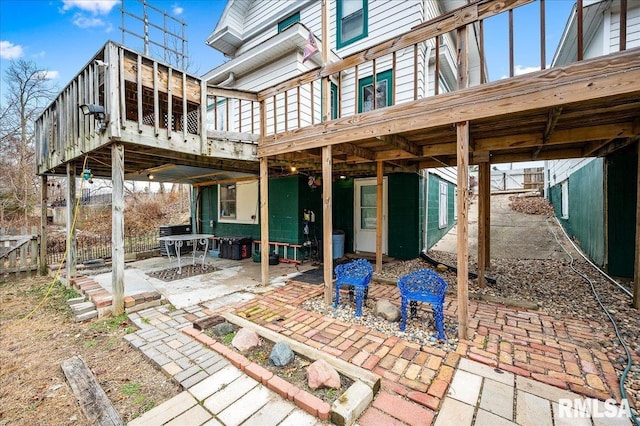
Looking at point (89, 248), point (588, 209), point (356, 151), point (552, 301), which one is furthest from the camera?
point (89, 248)

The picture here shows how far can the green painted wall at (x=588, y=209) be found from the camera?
5.70 meters

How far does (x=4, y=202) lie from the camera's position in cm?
1217

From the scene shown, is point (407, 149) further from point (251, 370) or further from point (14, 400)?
point (14, 400)

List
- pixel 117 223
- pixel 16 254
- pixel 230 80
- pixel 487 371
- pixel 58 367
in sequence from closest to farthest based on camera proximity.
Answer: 1. pixel 487 371
2. pixel 58 367
3. pixel 117 223
4. pixel 16 254
5. pixel 230 80

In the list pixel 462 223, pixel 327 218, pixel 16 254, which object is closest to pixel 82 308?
pixel 327 218

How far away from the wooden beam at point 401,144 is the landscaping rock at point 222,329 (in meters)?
3.13

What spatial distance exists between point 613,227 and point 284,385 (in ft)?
21.6

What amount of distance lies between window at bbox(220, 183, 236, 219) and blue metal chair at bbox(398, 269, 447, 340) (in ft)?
22.9

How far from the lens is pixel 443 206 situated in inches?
401

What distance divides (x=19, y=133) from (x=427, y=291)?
18.8 meters

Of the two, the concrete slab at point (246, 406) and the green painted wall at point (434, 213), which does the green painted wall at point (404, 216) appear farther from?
the concrete slab at point (246, 406)

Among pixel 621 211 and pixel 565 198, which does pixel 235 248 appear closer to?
pixel 621 211

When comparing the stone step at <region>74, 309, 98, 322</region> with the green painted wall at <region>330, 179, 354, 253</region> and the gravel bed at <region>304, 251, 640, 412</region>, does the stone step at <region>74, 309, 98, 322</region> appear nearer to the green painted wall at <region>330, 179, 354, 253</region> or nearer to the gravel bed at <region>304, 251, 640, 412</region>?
the gravel bed at <region>304, 251, 640, 412</region>

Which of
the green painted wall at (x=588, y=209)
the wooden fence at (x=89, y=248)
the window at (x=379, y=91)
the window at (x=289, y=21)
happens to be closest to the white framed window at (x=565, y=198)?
the green painted wall at (x=588, y=209)
